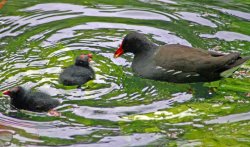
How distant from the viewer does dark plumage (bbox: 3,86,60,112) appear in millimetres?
9289

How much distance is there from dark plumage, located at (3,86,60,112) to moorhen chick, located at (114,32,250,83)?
1.99 meters

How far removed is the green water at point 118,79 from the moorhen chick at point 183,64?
143mm

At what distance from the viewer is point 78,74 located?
1010 cm

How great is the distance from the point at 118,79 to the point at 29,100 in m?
1.57

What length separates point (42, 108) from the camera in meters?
9.30

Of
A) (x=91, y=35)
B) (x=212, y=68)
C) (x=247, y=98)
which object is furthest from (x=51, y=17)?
(x=247, y=98)

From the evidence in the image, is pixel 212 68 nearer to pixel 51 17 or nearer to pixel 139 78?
pixel 139 78

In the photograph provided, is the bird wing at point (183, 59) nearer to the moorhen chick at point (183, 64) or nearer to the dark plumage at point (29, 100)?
the moorhen chick at point (183, 64)

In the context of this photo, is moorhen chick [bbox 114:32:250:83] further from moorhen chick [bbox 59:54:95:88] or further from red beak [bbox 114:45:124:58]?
moorhen chick [bbox 59:54:95:88]

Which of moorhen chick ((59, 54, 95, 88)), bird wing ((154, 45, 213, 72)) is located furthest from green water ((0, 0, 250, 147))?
bird wing ((154, 45, 213, 72))

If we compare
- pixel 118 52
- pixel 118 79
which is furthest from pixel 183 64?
pixel 118 52

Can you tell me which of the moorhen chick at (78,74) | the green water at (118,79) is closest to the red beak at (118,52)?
the green water at (118,79)

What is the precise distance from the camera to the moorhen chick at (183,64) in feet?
34.3

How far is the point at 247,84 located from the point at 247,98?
0.39 metres
